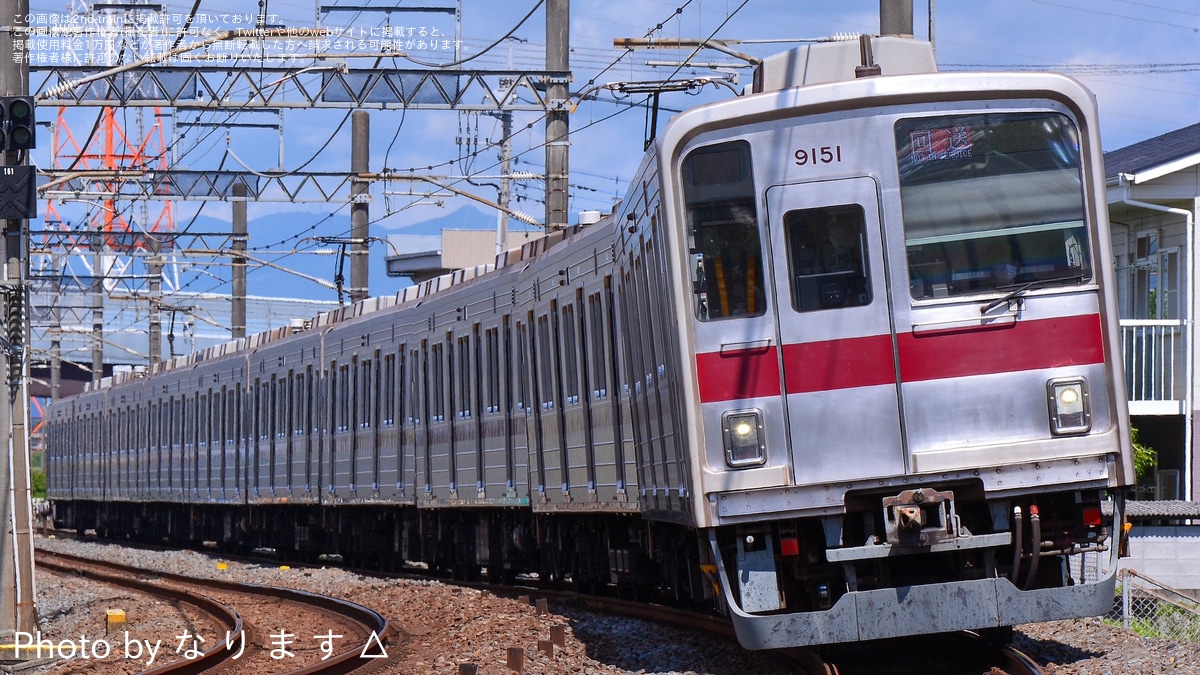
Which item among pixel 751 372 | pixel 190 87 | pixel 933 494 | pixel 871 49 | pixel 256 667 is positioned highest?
pixel 190 87

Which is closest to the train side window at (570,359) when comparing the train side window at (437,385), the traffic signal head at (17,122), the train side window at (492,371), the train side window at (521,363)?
the train side window at (521,363)

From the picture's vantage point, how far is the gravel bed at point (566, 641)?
29.9 feet

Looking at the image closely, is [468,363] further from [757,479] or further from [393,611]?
[757,479]

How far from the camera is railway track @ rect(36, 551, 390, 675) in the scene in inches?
458

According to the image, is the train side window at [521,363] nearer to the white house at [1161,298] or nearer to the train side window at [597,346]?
the train side window at [597,346]

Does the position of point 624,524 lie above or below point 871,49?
below

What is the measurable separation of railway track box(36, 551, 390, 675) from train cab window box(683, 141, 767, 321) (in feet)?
12.8

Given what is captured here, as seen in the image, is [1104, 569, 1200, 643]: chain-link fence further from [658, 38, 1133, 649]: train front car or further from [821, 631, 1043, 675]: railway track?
[658, 38, 1133, 649]: train front car

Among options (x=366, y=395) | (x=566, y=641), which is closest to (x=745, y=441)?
(x=566, y=641)

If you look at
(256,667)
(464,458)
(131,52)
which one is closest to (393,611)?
(464,458)

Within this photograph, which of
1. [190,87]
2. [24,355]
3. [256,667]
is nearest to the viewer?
[256,667]

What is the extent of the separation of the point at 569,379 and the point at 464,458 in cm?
444

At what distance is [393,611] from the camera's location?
15.8 m

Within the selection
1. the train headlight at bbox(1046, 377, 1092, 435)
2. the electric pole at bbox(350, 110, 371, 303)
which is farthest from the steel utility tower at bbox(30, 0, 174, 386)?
the train headlight at bbox(1046, 377, 1092, 435)
